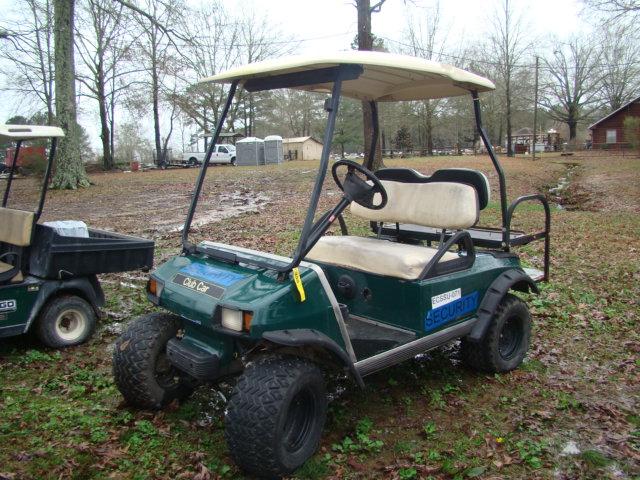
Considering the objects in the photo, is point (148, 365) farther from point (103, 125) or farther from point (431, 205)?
point (103, 125)

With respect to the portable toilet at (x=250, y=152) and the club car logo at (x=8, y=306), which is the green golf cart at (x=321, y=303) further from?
the portable toilet at (x=250, y=152)

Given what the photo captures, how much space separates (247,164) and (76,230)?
28.6 meters

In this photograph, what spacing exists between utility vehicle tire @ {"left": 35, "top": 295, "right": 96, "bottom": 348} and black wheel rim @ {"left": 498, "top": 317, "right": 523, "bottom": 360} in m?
3.36

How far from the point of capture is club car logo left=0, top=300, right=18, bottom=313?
4.15 meters

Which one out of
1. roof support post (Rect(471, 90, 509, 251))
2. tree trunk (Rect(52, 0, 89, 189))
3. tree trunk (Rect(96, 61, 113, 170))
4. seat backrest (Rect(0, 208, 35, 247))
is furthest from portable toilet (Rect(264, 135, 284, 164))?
roof support post (Rect(471, 90, 509, 251))

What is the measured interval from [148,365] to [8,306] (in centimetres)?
167

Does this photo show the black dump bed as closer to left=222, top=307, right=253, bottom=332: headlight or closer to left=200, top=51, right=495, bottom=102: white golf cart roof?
left=200, top=51, right=495, bottom=102: white golf cart roof

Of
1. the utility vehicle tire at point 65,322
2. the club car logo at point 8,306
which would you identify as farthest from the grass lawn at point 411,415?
the club car logo at point 8,306

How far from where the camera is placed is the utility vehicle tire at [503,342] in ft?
13.1

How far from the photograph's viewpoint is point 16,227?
15.0 ft

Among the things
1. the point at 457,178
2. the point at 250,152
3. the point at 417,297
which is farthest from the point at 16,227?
the point at 250,152

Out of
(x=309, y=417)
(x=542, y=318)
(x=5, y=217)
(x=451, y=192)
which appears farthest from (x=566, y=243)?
(x=5, y=217)

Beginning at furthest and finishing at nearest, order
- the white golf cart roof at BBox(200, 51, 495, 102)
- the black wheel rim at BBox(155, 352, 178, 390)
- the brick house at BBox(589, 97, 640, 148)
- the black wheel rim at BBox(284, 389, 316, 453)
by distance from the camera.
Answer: the brick house at BBox(589, 97, 640, 148)
the black wheel rim at BBox(155, 352, 178, 390)
the white golf cart roof at BBox(200, 51, 495, 102)
the black wheel rim at BBox(284, 389, 316, 453)

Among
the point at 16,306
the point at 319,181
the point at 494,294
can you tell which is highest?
the point at 319,181
